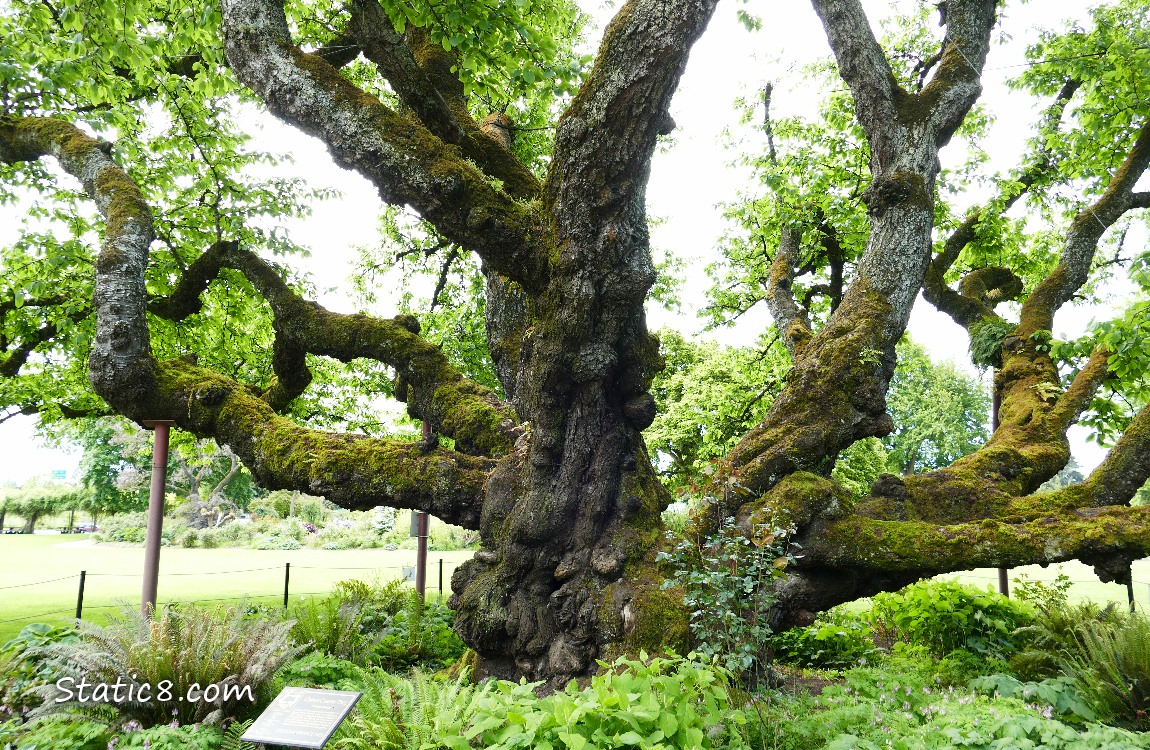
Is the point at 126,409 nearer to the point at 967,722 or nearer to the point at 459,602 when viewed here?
the point at 459,602

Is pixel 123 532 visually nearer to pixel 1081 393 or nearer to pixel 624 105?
pixel 624 105

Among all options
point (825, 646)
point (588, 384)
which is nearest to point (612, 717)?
point (588, 384)

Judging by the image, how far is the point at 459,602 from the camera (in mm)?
5051

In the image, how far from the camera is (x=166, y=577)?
14.0m

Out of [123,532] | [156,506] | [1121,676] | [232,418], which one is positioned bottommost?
[123,532]

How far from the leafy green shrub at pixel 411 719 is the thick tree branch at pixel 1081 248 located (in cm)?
723

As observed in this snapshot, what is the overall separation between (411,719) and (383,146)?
397 centimetres

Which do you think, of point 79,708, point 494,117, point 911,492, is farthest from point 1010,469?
point 79,708

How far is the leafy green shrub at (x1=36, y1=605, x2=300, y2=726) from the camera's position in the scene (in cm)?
412

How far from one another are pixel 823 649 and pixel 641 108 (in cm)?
626

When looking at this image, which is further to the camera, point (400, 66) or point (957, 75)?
point (957, 75)

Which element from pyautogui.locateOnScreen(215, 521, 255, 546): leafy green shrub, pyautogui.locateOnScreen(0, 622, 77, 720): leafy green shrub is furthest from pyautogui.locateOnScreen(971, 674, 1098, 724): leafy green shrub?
pyautogui.locateOnScreen(215, 521, 255, 546): leafy green shrub

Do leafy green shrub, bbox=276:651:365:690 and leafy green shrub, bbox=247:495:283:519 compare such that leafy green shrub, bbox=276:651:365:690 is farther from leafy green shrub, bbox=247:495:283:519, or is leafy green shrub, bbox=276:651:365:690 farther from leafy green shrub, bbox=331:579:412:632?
leafy green shrub, bbox=247:495:283:519

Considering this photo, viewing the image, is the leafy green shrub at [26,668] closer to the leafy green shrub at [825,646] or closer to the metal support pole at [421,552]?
the metal support pole at [421,552]
